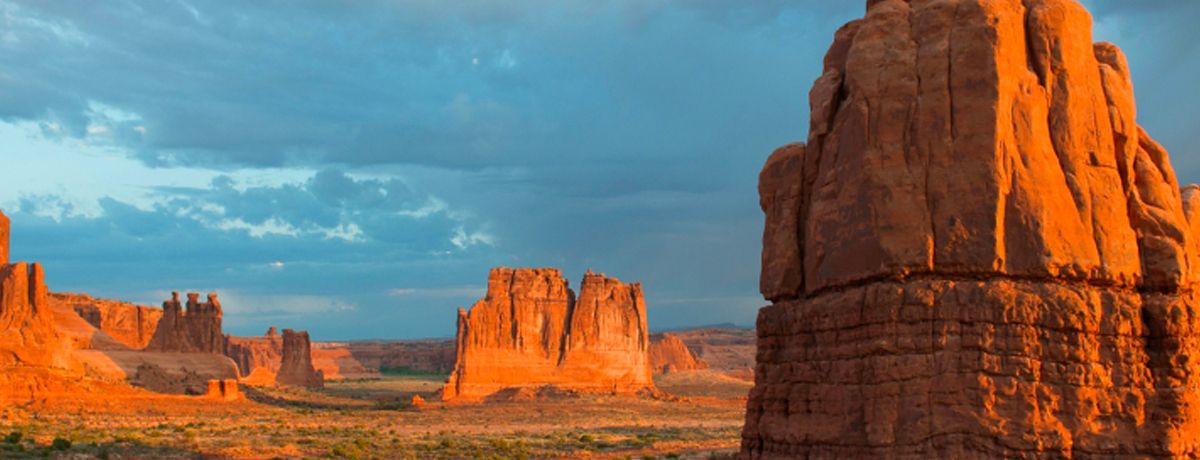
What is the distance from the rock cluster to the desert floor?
3.47 meters

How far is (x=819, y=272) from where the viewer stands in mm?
16266

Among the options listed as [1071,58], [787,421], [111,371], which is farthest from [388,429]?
[1071,58]

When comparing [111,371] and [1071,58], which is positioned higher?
[1071,58]

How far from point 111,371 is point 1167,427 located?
6718 cm

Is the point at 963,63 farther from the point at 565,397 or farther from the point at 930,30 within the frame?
the point at 565,397

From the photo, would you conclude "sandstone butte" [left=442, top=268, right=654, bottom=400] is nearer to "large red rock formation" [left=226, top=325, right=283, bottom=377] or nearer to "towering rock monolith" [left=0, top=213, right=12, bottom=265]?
"towering rock monolith" [left=0, top=213, right=12, bottom=265]

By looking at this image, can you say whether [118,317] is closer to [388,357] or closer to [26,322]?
[26,322]

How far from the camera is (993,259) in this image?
1438 centimetres

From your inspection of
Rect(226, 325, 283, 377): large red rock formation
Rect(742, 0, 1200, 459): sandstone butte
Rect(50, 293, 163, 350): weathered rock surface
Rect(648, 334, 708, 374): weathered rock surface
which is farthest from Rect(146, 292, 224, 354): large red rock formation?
Rect(742, 0, 1200, 459): sandstone butte

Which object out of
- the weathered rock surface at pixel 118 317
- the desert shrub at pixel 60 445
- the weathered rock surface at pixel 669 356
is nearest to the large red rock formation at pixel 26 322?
the desert shrub at pixel 60 445

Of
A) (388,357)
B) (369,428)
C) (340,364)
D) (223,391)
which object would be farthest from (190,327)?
(388,357)

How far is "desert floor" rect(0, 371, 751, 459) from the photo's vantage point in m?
33.5

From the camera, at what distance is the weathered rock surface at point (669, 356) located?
417ft

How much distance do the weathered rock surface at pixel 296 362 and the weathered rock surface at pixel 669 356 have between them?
36.5m
